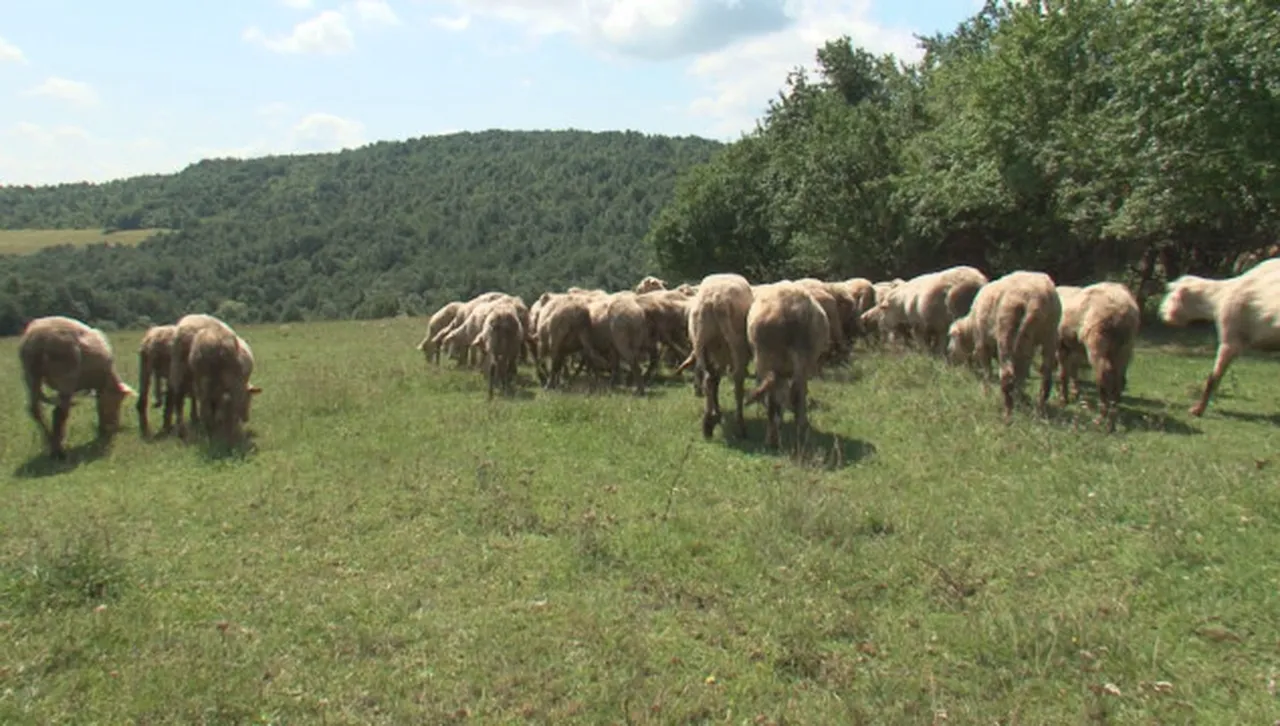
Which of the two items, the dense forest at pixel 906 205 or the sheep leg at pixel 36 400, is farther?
the dense forest at pixel 906 205

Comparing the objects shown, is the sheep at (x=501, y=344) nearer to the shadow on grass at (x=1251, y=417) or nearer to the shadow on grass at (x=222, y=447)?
the shadow on grass at (x=222, y=447)

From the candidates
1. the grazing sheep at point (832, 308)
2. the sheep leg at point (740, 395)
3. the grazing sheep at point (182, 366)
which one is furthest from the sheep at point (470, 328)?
the sheep leg at point (740, 395)

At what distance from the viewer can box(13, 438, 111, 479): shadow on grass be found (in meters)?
10.8

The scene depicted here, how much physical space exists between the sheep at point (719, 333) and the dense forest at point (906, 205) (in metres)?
10.5

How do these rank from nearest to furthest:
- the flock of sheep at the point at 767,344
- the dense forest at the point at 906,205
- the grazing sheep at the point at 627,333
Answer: the flock of sheep at the point at 767,344
the grazing sheep at the point at 627,333
the dense forest at the point at 906,205

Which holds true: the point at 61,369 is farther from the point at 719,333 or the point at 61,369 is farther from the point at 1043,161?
the point at 1043,161

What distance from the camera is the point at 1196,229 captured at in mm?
23438

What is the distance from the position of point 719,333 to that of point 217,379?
6617 mm

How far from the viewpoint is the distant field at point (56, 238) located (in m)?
82.7

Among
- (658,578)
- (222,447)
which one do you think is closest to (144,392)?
(222,447)

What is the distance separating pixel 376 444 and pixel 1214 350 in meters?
17.3

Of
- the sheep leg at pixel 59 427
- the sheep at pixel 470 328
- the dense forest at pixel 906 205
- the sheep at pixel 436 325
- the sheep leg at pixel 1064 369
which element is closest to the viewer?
the sheep leg at pixel 59 427

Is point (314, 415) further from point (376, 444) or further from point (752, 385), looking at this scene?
point (752, 385)

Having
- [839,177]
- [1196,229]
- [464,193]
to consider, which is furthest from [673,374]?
[464,193]
